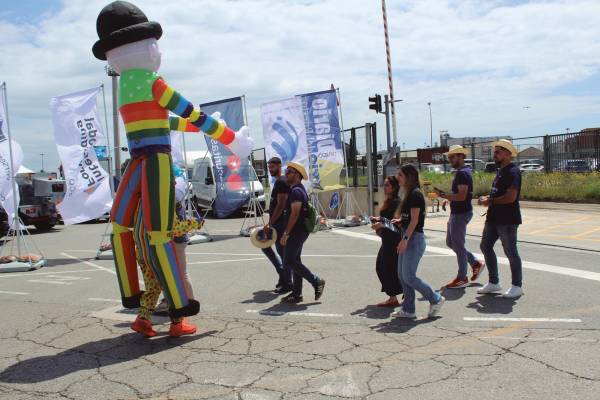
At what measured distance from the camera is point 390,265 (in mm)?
6102

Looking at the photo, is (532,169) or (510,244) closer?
(510,244)

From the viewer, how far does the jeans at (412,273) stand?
5.42m

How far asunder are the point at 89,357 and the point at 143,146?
1.89 m

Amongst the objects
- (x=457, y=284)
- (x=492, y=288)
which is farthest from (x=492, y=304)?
(x=457, y=284)

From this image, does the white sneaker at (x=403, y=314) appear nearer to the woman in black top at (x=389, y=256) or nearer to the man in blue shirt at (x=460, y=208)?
the woman in black top at (x=389, y=256)

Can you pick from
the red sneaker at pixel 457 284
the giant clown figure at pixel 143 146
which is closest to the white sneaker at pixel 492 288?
the red sneaker at pixel 457 284

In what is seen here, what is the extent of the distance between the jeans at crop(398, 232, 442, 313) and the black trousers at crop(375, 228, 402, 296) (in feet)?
1.86

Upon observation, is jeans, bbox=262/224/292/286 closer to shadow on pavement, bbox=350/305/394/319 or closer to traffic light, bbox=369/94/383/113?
shadow on pavement, bbox=350/305/394/319

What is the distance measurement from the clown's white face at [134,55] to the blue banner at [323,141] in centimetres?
967

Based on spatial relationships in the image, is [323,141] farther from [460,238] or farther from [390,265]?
[390,265]

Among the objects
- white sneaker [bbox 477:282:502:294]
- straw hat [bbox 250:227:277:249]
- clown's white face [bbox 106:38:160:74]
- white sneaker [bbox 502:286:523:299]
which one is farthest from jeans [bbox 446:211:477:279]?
clown's white face [bbox 106:38:160:74]

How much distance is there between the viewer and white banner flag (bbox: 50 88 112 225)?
10711 millimetres

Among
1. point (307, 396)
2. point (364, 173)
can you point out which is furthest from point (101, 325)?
point (364, 173)

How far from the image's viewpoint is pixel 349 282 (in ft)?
24.6
